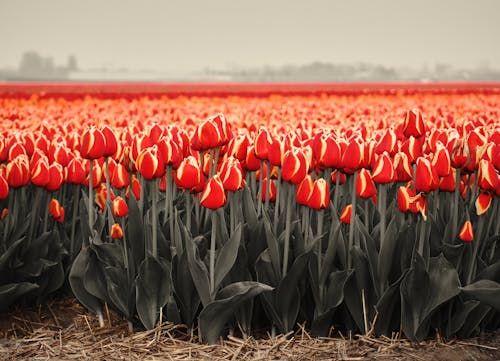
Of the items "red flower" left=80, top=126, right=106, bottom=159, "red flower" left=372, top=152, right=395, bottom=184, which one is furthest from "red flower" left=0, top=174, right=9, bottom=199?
"red flower" left=372, top=152, right=395, bottom=184

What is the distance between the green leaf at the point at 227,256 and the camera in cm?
322

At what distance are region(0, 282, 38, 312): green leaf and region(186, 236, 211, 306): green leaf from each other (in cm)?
115

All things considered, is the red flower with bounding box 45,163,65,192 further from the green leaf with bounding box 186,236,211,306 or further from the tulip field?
the green leaf with bounding box 186,236,211,306

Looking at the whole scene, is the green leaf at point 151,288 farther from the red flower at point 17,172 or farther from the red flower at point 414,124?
the red flower at point 414,124

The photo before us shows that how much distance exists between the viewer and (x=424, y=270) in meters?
3.19

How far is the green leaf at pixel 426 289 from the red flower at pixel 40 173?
2245mm

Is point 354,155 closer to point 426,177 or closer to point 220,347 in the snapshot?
point 426,177

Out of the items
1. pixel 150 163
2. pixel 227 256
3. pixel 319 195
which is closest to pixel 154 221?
pixel 150 163

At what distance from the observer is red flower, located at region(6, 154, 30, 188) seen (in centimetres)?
386

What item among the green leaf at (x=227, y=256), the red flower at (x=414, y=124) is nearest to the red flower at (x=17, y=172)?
the green leaf at (x=227, y=256)

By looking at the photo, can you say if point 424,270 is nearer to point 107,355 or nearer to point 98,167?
point 107,355

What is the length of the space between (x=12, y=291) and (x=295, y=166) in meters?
1.89

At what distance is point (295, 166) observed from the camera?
3.23m

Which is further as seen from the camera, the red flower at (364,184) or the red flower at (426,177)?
the red flower at (364,184)
